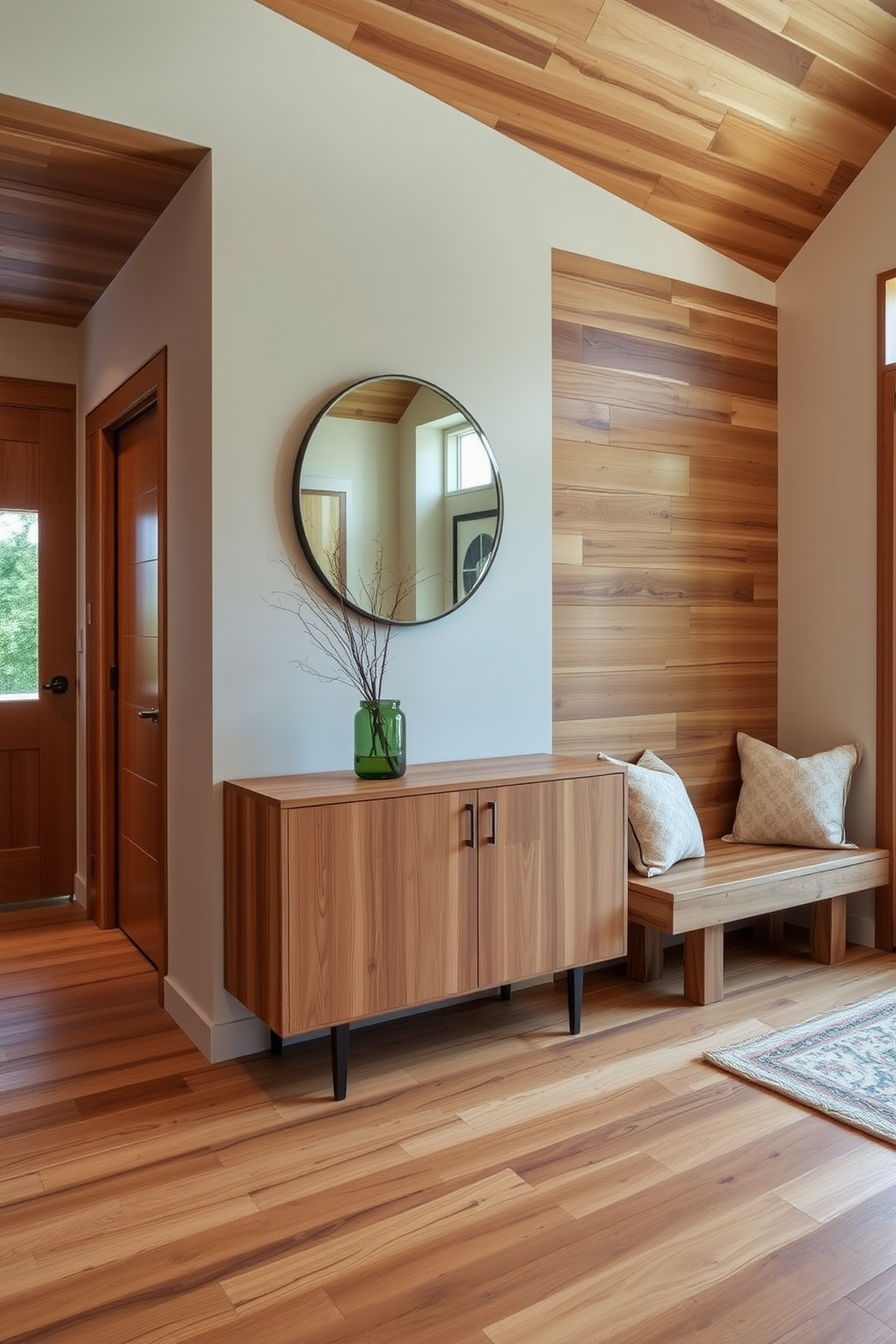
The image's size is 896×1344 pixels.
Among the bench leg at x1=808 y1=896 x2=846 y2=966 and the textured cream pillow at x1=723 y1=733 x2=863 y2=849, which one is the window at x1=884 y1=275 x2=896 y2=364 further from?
the bench leg at x1=808 y1=896 x2=846 y2=966

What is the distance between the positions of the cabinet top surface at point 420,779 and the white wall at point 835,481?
1.29 meters

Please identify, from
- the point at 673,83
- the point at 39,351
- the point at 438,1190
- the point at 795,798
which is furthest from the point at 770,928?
the point at 39,351

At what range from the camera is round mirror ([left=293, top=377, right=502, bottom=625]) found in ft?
9.34

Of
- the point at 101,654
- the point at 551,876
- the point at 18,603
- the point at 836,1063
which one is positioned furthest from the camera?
the point at 18,603

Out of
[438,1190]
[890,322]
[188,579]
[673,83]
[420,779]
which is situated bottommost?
[438,1190]

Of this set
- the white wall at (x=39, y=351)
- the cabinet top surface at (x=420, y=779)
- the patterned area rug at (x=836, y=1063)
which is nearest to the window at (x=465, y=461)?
the cabinet top surface at (x=420, y=779)

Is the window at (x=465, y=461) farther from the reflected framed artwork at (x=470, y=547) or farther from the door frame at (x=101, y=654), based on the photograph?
the door frame at (x=101, y=654)

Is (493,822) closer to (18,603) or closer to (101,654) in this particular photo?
(101,654)

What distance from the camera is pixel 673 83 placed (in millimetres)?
3125

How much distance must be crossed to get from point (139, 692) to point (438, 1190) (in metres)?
2.12

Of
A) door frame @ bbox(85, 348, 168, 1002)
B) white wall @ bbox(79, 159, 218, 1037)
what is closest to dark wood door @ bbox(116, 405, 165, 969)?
door frame @ bbox(85, 348, 168, 1002)

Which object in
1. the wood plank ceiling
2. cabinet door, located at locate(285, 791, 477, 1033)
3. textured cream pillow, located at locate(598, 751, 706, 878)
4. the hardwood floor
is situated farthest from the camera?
textured cream pillow, located at locate(598, 751, 706, 878)

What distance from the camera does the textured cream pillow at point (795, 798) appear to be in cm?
362

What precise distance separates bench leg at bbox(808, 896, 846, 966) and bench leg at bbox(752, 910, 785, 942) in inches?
8.5
